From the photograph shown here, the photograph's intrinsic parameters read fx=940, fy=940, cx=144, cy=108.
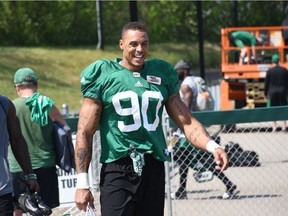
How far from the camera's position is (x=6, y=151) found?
21.9ft

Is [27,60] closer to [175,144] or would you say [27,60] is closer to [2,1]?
[2,1]

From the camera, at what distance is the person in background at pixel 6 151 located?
6.51 metres

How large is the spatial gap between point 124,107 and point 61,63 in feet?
105

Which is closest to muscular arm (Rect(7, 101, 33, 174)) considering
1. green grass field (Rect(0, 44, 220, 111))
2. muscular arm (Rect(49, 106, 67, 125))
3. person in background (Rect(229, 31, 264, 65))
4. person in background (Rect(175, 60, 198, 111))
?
muscular arm (Rect(49, 106, 67, 125))

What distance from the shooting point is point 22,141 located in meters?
6.99

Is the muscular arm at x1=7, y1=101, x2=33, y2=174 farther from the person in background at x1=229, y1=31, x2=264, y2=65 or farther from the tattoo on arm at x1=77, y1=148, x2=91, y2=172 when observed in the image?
the person in background at x1=229, y1=31, x2=264, y2=65

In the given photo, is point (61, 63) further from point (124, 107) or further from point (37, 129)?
point (124, 107)

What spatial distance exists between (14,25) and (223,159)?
38.7 m

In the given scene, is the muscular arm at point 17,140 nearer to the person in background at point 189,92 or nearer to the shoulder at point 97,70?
the shoulder at point 97,70

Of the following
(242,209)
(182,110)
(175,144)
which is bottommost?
(242,209)

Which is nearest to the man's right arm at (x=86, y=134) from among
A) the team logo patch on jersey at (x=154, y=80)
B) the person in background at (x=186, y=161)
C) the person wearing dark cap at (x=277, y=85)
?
the team logo patch on jersey at (x=154, y=80)

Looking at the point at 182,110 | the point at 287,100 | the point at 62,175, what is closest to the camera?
the point at 182,110

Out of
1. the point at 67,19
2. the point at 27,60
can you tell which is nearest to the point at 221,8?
the point at 67,19

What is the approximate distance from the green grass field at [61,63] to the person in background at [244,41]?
717 centimetres
